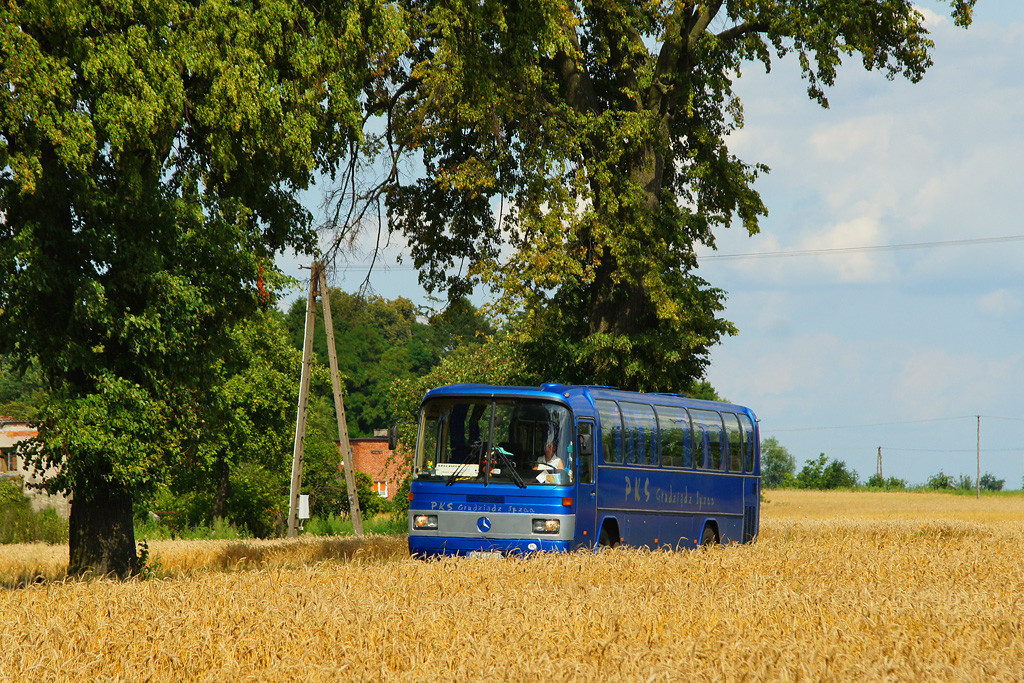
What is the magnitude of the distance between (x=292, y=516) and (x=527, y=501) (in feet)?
72.8

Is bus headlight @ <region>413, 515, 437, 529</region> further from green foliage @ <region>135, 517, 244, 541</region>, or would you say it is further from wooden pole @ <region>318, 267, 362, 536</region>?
green foliage @ <region>135, 517, 244, 541</region>

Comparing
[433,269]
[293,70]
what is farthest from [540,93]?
[293,70]

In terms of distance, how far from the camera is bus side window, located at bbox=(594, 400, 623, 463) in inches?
682

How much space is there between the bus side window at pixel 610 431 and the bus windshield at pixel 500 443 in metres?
1.11

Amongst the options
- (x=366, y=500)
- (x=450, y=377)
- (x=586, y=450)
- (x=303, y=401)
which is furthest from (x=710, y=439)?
(x=366, y=500)

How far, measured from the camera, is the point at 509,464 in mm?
16031

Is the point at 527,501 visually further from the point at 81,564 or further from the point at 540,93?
the point at 540,93

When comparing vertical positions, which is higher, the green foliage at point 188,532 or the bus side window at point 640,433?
the bus side window at point 640,433

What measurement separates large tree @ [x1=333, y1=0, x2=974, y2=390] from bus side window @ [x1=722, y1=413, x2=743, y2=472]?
283 cm

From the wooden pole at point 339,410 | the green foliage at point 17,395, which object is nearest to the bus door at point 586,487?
the wooden pole at point 339,410

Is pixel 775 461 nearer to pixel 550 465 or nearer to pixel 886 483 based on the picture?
pixel 886 483

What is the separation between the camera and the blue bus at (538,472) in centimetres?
1584

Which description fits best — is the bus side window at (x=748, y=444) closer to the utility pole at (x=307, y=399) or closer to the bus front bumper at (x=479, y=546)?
the bus front bumper at (x=479, y=546)

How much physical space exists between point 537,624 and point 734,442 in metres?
13.6
